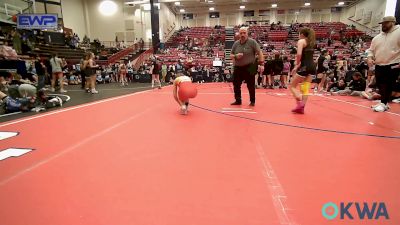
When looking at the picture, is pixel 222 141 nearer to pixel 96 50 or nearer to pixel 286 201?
pixel 286 201

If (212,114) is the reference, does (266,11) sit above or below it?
above

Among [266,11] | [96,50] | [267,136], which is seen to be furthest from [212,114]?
[266,11]

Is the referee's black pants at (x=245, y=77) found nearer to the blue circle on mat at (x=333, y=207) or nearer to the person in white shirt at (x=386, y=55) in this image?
the person in white shirt at (x=386, y=55)

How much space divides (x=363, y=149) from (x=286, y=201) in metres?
1.52

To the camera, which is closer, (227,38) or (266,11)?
(227,38)

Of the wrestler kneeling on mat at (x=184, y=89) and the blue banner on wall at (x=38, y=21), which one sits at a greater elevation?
the blue banner on wall at (x=38, y=21)

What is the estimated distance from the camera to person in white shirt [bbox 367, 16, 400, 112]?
4.48 metres

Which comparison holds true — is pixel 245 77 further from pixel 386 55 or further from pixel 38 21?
pixel 38 21

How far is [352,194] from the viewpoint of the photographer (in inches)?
67.6

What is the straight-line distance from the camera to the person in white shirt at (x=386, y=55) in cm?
448

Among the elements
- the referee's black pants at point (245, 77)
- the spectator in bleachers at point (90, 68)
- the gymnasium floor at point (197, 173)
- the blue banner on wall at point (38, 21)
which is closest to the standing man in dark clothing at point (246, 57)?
the referee's black pants at point (245, 77)

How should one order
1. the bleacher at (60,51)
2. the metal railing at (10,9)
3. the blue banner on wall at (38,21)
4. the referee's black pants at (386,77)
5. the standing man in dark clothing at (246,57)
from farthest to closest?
1. the bleacher at (60,51)
2. the metal railing at (10,9)
3. the blue banner on wall at (38,21)
4. the standing man in dark clothing at (246,57)
5. the referee's black pants at (386,77)

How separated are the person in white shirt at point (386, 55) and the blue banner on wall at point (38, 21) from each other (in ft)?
44.8

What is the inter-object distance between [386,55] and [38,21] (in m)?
14.9
